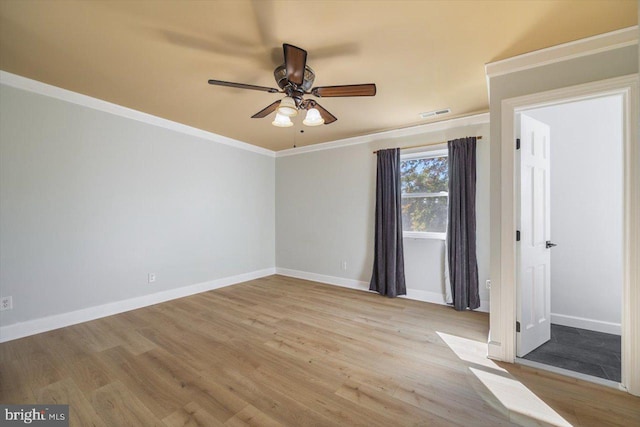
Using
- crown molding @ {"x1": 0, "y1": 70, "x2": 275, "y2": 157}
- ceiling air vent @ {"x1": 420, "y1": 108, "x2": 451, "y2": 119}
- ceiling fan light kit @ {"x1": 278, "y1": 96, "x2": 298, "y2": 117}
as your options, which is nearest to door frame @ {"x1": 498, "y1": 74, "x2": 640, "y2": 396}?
ceiling air vent @ {"x1": 420, "y1": 108, "x2": 451, "y2": 119}

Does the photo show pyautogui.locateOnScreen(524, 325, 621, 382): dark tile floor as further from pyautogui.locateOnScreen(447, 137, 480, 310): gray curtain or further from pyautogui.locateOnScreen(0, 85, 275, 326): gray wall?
pyautogui.locateOnScreen(0, 85, 275, 326): gray wall

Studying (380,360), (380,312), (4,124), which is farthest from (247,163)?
(380,360)

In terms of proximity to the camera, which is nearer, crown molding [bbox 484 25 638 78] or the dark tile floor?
crown molding [bbox 484 25 638 78]

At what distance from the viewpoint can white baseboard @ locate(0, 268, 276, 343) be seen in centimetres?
254

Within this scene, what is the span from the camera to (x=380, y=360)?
222 centimetres

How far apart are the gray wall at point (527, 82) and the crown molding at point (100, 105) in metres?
3.87

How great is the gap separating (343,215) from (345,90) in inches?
108

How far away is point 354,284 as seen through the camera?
14.6 ft

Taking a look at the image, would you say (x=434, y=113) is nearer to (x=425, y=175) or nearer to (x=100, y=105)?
(x=425, y=175)

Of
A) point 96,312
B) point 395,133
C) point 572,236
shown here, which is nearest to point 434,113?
point 395,133

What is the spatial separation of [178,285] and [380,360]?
10.1ft

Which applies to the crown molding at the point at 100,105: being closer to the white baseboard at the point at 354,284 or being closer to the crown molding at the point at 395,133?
the crown molding at the point at 395,133

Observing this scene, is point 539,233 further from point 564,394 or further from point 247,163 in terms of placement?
point 247,163

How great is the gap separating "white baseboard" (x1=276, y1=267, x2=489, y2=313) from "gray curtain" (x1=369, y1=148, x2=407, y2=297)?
18 cm
